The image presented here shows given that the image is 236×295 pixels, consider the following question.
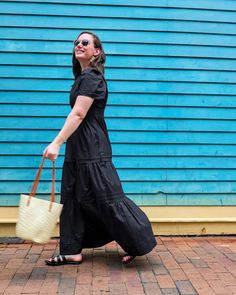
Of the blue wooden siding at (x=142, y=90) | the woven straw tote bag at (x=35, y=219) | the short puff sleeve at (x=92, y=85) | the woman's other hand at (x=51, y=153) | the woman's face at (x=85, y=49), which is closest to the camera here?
the woven straw tote bag at (x=35, y=219)

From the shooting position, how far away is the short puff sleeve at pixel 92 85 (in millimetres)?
3377

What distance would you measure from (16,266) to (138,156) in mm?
1648

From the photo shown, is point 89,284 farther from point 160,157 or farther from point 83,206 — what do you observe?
point 160,157

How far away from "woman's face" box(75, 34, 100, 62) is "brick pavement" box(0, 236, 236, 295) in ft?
5.54

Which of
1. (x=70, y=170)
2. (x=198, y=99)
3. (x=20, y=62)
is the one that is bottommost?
(x=70, y=170)

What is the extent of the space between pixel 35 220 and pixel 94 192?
0.57 metres

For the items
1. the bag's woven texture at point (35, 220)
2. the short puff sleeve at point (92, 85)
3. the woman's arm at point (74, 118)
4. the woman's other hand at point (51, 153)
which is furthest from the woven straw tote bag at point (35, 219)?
the short puff sleeve at point (92, 85)

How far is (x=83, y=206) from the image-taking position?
353cm

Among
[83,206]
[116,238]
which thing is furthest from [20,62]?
[116,238]

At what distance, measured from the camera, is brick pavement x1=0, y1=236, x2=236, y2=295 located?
3.10 metres

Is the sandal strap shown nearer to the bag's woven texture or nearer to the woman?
the woman

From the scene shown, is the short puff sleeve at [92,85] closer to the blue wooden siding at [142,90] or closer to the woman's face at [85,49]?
the woman's face at [85,49]

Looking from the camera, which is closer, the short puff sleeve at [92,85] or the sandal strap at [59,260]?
the short puff sleeve at [92,85]

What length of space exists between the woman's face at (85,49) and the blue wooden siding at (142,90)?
95cm
